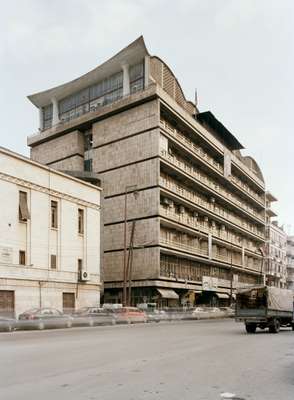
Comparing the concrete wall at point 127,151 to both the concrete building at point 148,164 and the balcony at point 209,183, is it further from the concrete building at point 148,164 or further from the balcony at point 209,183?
the balcony at point 209,183

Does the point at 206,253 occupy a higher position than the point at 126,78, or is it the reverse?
the point at 126,78

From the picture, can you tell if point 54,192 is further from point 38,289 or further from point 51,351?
point 51,351

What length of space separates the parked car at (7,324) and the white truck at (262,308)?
487 inches

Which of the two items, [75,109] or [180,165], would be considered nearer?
[180,165]

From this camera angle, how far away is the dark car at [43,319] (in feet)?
99.0

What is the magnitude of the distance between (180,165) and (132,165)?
6.25 meters

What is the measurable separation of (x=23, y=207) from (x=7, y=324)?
421 inches

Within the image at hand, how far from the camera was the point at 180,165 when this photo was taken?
59688 millimetres

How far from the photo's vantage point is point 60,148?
217 ft

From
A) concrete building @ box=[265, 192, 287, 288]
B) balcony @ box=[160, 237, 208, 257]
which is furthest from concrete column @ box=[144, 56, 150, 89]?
concrete building @ box=[265, 192, 287, 288]

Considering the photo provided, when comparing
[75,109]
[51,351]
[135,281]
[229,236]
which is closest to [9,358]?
[51,351]

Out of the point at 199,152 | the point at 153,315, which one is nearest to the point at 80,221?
the point at 153,315

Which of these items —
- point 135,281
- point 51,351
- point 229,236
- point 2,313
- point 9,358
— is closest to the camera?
point 9,358

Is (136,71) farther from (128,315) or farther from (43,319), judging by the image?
(43,319)
